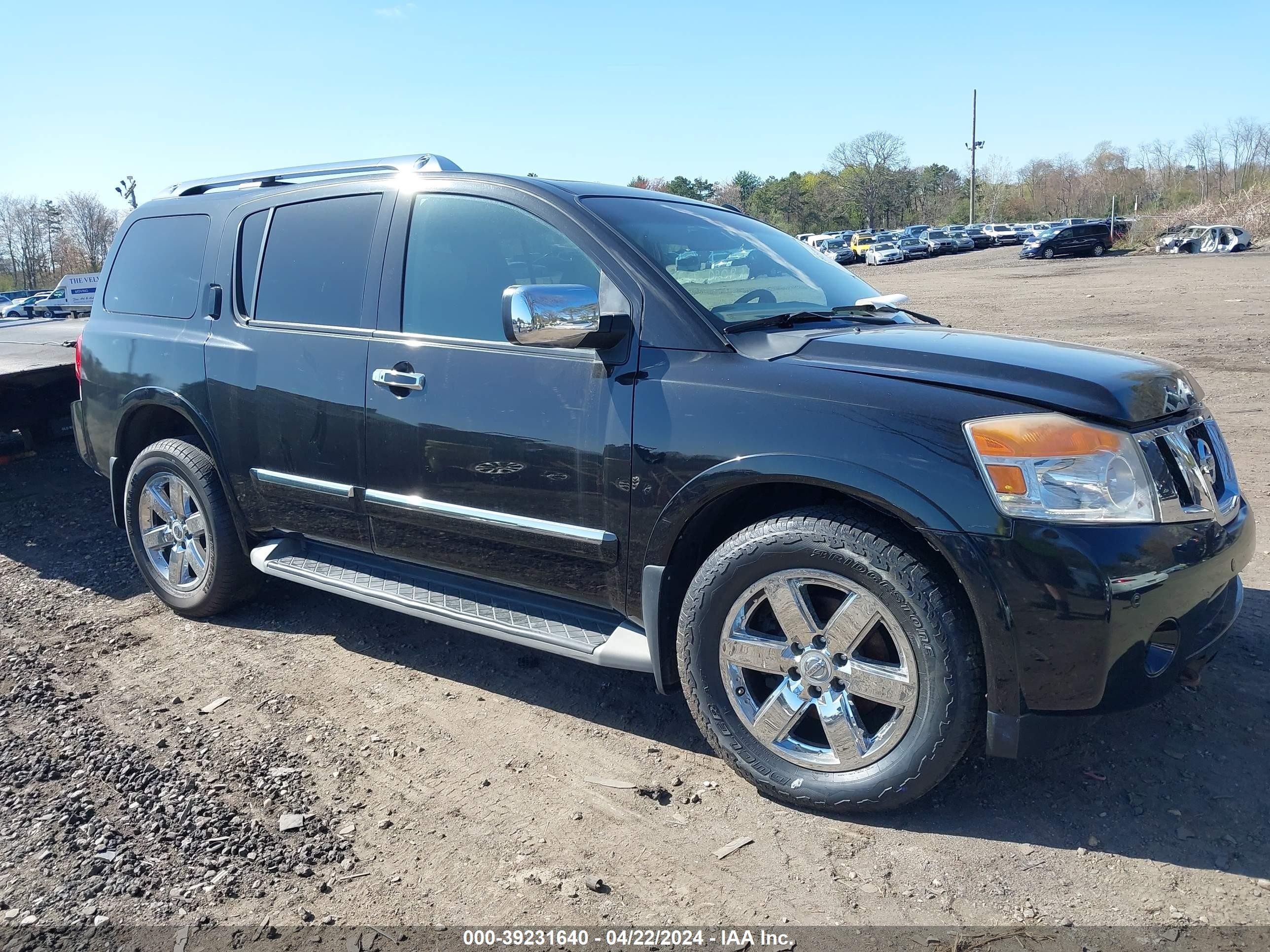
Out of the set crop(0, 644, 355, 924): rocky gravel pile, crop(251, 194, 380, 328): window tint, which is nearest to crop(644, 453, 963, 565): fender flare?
crop(0, 644, 355, 924): rocky gravel pile

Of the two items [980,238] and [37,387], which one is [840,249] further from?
[37,387]

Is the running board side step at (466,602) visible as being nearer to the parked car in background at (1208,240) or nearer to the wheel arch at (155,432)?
the wheel arch at (155,432)

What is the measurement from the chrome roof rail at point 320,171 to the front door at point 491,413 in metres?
0.20

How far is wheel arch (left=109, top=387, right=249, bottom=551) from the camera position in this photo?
450 centimetres

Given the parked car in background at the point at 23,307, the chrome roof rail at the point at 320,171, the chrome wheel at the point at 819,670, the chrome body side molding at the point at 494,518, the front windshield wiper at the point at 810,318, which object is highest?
the parked car in background at the point at 23,307

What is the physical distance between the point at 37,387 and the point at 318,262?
3.35 metres

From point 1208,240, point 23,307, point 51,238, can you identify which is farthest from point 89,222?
point 1208,240

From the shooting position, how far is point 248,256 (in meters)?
4.45

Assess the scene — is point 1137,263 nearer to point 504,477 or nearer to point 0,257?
point 504,477

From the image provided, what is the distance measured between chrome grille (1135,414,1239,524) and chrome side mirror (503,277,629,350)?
1.61m

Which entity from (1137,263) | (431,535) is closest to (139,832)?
(431,535)

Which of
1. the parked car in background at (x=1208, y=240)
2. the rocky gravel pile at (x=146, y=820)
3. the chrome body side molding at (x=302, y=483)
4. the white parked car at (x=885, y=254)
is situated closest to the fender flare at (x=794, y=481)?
the rocky gravel pile at (x=146, y=820)

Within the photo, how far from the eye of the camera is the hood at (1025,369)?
2719 millimetres

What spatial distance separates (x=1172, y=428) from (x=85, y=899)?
3348 mm
